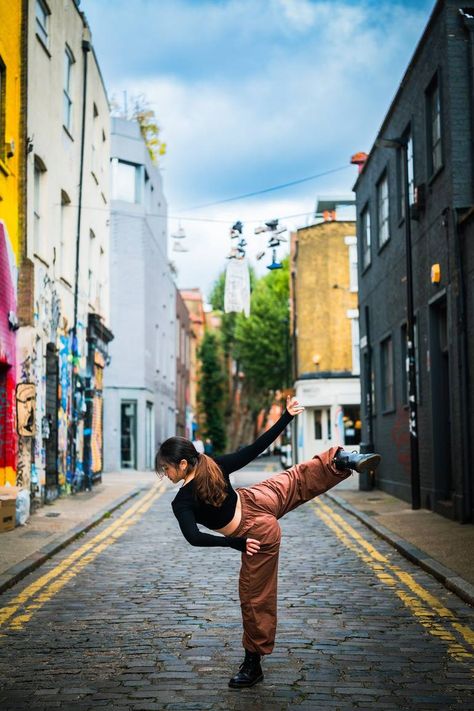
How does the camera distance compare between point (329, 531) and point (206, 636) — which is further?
point (329, 531)

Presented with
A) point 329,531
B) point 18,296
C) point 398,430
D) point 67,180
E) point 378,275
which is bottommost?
point 329,531

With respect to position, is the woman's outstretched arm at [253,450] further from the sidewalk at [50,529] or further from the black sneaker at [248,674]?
the sidewalk at [50,529]

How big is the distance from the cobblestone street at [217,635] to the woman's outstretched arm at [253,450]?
4.21ft

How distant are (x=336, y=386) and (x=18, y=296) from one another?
23.8 m

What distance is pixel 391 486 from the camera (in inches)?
778

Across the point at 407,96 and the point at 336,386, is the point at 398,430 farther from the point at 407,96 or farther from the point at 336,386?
the point at 336,386

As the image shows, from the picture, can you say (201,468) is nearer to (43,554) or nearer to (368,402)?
(43,554)

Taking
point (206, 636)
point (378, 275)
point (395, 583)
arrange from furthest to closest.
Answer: point (378, 275) < point (395, 583) < point (206, 636)

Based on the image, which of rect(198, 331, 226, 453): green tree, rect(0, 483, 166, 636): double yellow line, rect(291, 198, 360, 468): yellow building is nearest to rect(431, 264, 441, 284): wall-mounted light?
rect(0, 483, 166, 636): double yellow line

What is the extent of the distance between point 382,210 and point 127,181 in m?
19.3

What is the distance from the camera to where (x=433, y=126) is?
1583 cm

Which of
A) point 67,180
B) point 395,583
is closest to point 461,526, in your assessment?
point 395,583

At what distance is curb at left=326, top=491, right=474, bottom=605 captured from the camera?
8.10 meters

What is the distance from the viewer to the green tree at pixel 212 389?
68875 mm
